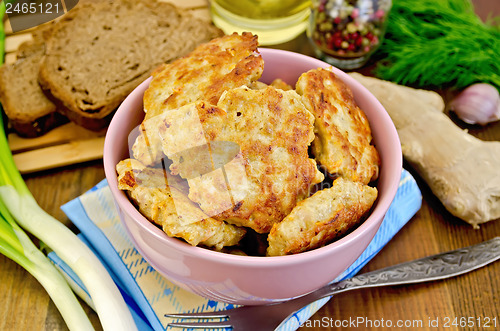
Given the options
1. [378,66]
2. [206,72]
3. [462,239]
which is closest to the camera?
[206,72]

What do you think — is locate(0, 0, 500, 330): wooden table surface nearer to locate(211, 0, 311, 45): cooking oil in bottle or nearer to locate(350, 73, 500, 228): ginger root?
locate(350, 73, 500, 228): ginger root

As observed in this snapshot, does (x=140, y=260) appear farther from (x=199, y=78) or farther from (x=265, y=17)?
(x=265, y=17)


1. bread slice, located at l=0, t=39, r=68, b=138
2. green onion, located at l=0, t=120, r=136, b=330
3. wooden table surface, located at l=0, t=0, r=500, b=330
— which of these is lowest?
wooden table surface, located at l=0, t=0, r=500, b=330

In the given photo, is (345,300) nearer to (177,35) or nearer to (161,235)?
(161,235)

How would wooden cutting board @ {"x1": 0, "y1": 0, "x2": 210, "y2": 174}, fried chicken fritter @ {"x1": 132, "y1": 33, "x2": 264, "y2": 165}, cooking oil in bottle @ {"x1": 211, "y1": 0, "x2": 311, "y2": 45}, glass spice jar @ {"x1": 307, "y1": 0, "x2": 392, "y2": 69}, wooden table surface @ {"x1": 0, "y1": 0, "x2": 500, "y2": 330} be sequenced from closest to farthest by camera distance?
fried chicken fritter @ {"x1": 132, "y1": 33, "x2": 264, "y2": 165}
wooden table surface @ {"x1": 0, "y1": 0, "x2": 500, "y2": 330}
wooden cutting board @ {"x1": 0, "y1": 0, "x2": 210, "y2": 174}
glass spice jar @ {"x1": 307, "y1": 0, "x2": 392, "y2": 69}
cooking oil in bottle @ {"x1": 211, "y1": 0, "x2": 311, "y2": 45}

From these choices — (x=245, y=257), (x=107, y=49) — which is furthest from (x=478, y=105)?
(x=107, y=49)

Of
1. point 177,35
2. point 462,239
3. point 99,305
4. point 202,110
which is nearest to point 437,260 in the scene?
point 462,239

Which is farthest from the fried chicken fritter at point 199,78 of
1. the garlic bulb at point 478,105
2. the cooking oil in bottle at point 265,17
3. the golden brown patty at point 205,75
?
the garlic bulb at point 478,105

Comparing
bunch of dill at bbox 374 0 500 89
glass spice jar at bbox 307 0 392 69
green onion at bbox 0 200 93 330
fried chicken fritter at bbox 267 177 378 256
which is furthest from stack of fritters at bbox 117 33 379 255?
bunch of dill at bbox 374 0 500 89
